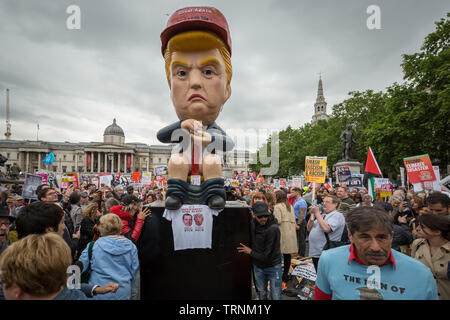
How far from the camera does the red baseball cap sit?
10.9 ft

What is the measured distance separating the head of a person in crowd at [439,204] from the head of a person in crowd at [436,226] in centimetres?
140

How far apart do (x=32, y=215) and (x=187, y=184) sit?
1570mm

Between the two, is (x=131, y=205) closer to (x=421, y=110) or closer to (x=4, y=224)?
(x=4, y=224)

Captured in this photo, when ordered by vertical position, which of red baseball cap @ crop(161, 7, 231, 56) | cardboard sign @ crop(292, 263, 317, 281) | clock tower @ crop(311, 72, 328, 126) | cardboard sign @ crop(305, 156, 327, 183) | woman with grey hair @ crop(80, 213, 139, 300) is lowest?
cardboard sign @ crop(292, 263, 317, 281)

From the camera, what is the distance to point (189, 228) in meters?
3.11

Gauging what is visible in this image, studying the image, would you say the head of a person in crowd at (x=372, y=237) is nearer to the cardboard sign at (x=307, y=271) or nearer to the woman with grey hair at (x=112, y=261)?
the woman with grey hair at (x=112, y=261)

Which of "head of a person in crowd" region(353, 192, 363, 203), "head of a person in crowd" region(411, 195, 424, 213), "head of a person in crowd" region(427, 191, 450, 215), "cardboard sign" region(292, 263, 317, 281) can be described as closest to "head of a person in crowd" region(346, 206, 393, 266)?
"head of a person in crowd" region(427, 191, 450, 215)

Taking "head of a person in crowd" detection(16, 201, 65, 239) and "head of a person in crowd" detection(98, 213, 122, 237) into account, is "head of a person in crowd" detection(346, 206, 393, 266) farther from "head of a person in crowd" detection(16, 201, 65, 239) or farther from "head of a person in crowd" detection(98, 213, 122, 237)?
"head of a person in crowd" detection(16, 201, 65, 239)

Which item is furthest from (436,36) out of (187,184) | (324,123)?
(324,123)

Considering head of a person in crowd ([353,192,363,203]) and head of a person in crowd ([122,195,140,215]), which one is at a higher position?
head of a person in crowd ([122,195,140,215])

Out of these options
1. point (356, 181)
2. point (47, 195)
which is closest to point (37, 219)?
point (47, 195)

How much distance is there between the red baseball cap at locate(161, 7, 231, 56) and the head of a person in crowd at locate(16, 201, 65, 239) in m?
2.55

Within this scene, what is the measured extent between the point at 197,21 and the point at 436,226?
3.53 metres
